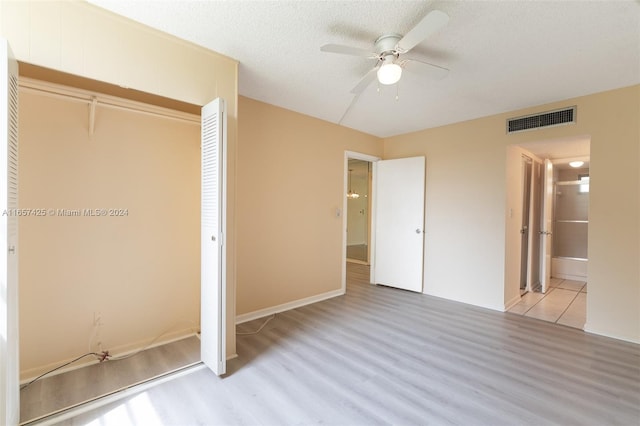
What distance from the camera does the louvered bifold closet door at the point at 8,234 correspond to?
54.3 inches

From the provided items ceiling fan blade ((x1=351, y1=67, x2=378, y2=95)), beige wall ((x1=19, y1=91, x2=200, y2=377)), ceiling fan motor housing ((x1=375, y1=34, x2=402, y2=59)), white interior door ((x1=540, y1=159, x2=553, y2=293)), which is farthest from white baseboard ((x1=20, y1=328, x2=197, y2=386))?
white interior door ((x1=540, y1=159, x2=553, y2=293))

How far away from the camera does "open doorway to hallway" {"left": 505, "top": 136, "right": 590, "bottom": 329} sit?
12.4 ft

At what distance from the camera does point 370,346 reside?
2.67m

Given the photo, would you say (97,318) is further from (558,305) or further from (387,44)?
(558,305)

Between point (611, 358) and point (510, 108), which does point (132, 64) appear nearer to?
point (510, 108)

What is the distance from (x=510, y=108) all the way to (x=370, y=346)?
3306 mm

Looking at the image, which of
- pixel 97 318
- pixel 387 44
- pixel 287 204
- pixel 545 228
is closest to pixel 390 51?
pixel 387 44

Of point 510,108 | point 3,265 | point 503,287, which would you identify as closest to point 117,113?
point 3,265

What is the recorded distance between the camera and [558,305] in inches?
153

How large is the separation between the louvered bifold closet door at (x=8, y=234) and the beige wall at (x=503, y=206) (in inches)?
174

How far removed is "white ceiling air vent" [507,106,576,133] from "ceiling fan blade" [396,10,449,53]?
2.52 metres

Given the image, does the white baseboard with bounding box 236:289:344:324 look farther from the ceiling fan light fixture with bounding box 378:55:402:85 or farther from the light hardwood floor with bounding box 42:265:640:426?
the ceiling fan light fixture with bounding box 378:55:402:85

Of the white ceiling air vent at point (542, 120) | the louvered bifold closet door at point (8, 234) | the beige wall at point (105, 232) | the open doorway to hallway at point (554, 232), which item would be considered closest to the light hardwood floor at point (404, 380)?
the louvered bifold closet door at point (8, 234)

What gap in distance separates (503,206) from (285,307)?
314 centimetres
